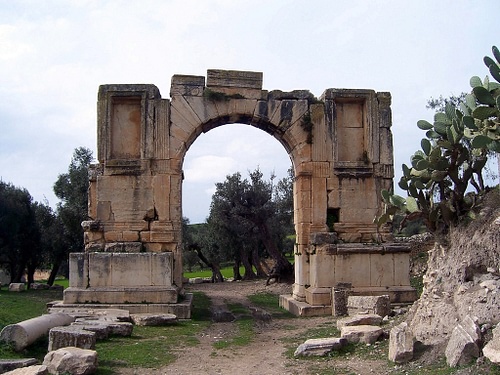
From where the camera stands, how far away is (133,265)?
12.1 m

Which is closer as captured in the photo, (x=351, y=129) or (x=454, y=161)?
(x=454, y=161)

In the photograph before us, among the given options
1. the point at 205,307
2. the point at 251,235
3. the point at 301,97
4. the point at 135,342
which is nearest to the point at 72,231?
the point at 251,235

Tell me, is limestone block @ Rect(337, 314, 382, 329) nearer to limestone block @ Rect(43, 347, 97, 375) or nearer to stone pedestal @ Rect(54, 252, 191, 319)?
limestone block @ Rect(43, 347, 97, 375)

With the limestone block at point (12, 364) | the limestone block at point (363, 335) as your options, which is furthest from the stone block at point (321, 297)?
the limestone block at point (12, 364)

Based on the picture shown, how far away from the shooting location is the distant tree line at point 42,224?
75.3 feet

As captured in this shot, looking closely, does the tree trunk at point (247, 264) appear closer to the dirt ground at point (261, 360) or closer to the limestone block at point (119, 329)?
the dirt ground at point (261, 360)

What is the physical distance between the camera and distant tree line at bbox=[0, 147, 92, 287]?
2295 centimetres

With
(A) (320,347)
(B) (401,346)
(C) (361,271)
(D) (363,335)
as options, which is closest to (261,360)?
(A) (320,347)

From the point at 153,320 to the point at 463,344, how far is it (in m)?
6.33

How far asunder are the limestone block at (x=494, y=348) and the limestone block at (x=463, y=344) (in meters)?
0.22

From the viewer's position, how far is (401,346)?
255 inches

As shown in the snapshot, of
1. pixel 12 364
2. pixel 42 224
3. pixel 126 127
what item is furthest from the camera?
pixel 42 224

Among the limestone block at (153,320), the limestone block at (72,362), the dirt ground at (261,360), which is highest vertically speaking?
the limestone block at (72,362)

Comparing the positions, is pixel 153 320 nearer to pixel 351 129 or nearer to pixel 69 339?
pixel 69 339
